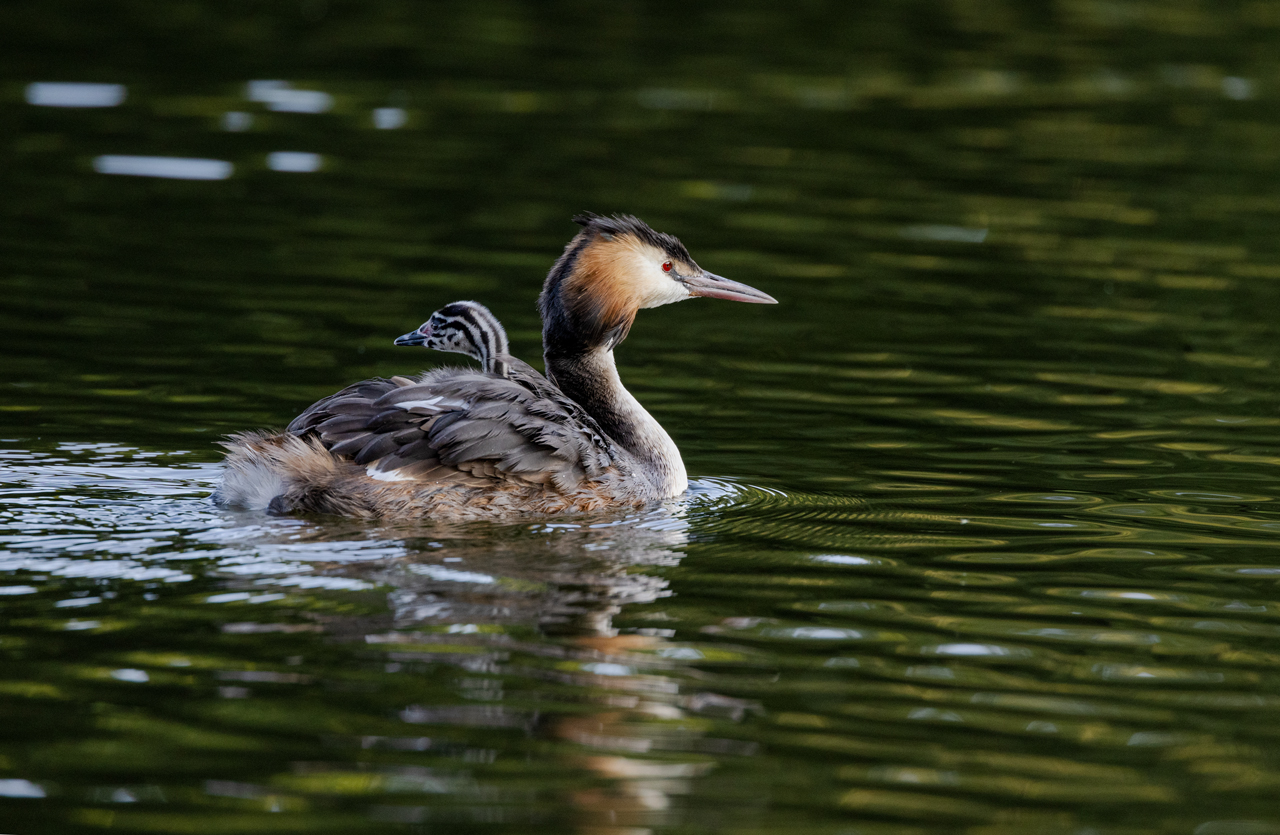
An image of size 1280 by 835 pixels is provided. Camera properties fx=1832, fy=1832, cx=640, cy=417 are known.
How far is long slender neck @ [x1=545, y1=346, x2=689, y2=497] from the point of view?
8719 mm

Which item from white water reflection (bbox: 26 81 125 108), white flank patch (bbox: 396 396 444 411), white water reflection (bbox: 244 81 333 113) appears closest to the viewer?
white flank patch (bbox: 396 396 444 411)

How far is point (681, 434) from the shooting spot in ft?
33.4

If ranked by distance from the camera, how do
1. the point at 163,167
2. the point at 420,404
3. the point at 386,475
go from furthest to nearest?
the point at 163,167, the point at 420,404, the point at 386,475

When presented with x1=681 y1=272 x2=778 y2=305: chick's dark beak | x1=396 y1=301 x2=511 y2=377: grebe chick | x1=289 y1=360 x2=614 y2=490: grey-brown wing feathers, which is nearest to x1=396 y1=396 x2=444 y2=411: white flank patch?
x1=289 y1=360 x2=614 y2=490: grey-brown wing feathers

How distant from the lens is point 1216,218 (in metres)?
15.4

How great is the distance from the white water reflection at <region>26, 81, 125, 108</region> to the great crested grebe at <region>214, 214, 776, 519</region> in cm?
993

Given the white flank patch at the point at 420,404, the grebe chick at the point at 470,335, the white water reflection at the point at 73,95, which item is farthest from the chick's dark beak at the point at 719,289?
the white water reflection at the point at 73,95

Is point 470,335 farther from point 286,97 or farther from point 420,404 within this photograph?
point 286,97

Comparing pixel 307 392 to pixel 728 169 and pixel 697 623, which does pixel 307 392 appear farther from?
pixel 728 169

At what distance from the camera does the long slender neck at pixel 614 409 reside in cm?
872

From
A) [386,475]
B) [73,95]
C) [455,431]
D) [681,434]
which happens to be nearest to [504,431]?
[455,431]

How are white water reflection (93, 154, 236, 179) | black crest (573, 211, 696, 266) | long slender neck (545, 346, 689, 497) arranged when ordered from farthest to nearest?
white water reflection (93, 154, 236, 179) → black crest (573, 211, 696, 266) → long slender neck (545, 346, 689, 497)

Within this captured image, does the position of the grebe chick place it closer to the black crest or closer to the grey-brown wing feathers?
the grey-brown wing feathers

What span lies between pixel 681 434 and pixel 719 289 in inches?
44.7
